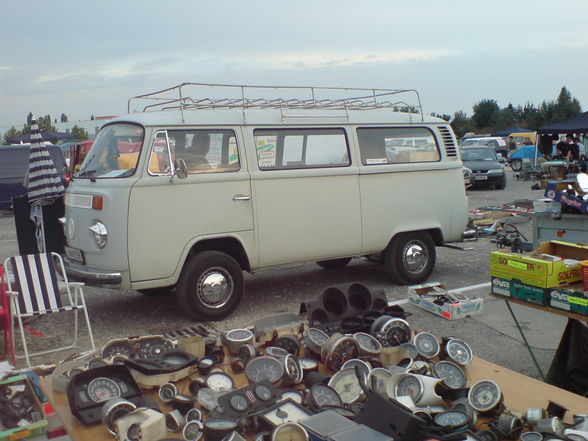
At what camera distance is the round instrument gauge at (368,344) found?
3.56 meters

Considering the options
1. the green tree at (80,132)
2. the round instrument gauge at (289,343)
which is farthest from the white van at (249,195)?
the green tree at (80,132)

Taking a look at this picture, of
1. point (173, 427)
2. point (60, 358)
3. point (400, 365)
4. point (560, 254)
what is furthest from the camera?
point (60, 358)

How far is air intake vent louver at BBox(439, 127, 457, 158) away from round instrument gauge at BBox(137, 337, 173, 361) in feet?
17.8

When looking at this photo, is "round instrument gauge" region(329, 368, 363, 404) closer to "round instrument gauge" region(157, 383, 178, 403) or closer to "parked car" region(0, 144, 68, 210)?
"round instrument gauge" region(157, 383, 178, 403)

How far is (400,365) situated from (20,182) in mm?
15791

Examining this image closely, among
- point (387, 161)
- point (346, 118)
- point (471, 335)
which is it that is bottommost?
point (471, 335)

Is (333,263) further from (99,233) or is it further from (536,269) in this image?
(536,269)

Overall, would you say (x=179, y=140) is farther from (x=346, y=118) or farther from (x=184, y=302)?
(x=346, y=118)

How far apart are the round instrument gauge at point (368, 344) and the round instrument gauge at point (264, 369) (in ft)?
1.80

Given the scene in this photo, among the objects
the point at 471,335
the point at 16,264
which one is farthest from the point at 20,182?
the point at 471,335

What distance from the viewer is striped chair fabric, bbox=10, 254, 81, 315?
5684mm

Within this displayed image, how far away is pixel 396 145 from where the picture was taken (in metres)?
7.80

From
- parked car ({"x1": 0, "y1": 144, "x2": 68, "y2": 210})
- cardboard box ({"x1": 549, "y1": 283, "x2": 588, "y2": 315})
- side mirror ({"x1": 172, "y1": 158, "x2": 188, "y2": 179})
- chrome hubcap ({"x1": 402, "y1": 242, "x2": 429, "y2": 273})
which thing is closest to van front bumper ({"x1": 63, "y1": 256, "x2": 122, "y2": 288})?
side mirror ({"x1": 172, "y1": 158, "x2": 188, "y2": 179})

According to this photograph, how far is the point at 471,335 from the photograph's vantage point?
5988 millimetres
